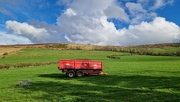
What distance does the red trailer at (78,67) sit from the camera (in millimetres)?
35344

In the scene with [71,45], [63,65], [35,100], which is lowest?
[35,100]

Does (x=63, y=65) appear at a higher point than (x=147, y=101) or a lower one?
higher

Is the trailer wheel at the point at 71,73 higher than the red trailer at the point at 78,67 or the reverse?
the reverse

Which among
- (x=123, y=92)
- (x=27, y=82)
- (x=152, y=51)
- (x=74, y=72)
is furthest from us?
(x=152, y=51)

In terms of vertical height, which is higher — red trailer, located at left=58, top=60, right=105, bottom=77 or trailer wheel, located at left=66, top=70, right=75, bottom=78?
red trailer, located at left=58, top=60, right=105, bottom=77

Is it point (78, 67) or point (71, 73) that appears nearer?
point (71, 73)

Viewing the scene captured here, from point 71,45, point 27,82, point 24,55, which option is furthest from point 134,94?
point 71,45

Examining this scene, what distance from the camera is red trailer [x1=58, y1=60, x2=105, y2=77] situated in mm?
35344

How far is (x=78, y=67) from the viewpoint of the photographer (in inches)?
1396

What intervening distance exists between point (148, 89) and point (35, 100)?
29.0 ft

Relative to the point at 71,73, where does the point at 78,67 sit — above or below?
above

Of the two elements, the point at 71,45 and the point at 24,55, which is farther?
the point at 71,45

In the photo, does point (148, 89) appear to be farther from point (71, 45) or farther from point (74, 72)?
point (71, 45)

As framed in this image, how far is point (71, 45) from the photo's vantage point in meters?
137
